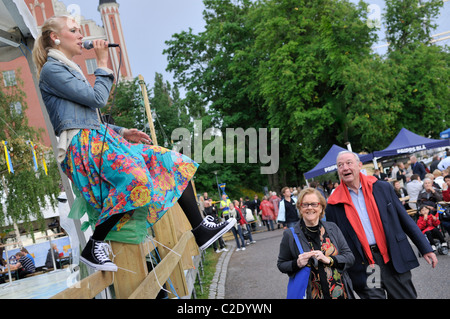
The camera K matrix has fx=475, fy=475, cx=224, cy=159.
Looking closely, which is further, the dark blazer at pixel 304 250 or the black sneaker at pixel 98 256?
the dark blazer at pixel 304 250

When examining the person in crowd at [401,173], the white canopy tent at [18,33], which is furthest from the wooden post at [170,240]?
the person in crowd at [401,173]

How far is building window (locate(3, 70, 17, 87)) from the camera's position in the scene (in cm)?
2546

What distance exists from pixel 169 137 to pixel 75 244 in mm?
30946

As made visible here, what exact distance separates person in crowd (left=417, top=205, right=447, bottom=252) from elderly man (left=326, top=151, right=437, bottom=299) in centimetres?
599

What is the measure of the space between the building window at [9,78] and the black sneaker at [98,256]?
25.4m

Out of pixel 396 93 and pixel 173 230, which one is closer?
pixel 173 230

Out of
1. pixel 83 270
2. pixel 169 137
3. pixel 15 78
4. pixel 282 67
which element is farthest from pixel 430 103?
pixel 83 270

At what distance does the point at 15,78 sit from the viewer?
25.8 meters

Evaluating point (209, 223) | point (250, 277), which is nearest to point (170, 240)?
point (209, 223)

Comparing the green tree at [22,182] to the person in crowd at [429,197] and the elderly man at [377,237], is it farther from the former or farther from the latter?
the elderly man at [377,237]

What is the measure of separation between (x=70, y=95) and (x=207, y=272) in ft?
34.7

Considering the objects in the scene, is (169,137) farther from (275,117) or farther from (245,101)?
(275,117)

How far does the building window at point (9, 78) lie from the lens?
25464 mm

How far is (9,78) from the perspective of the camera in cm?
2592
